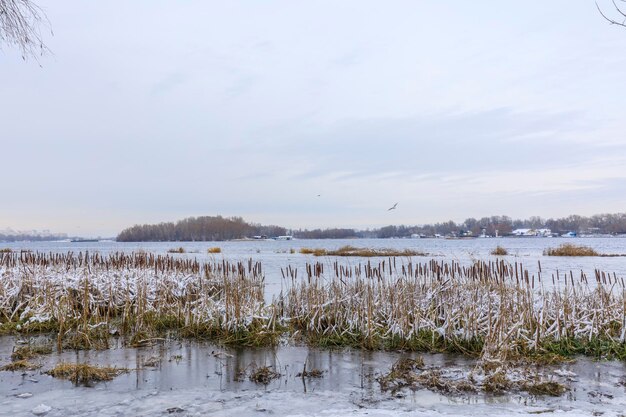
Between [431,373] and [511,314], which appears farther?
[511,314]

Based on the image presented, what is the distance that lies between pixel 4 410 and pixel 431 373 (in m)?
5.31

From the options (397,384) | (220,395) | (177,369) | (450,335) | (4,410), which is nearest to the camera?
(4,410)

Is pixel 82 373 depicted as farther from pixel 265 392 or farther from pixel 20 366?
pixel 265 392

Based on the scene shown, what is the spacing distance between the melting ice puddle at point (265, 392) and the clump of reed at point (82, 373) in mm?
128

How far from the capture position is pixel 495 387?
589 centimetres

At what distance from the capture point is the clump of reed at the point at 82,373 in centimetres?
625

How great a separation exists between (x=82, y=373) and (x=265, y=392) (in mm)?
2620

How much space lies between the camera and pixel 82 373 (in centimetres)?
637

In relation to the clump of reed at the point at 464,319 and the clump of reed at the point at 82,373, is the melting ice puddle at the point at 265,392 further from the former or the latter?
the clump of reed at the point at 464,319

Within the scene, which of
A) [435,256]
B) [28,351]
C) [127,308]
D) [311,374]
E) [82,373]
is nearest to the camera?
[82,373]

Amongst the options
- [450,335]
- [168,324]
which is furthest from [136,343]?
[450,335]

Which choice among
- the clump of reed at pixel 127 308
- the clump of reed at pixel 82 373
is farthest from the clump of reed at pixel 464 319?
the clump of reed at pixel 82 373

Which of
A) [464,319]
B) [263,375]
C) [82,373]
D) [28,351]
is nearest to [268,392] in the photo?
[263,375]

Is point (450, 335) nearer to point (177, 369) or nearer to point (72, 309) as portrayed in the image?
point (177, 369)
